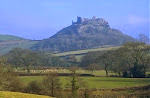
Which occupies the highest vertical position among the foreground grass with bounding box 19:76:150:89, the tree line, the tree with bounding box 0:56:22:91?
the tree line

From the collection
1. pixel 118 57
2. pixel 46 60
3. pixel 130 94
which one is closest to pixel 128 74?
pixel 118 57

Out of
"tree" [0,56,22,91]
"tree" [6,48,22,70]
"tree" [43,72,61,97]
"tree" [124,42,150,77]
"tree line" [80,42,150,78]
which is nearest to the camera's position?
"tree" [0,56,22,91]

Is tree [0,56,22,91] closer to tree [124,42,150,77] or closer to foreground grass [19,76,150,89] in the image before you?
foreground grass [19,76,150,89]

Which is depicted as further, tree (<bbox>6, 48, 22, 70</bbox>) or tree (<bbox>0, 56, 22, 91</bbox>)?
tree (<bbox>6, 48, 22, 70</bbox>)

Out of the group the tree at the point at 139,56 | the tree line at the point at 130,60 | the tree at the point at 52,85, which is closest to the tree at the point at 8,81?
the tree at the point at 52,85

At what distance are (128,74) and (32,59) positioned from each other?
45747 mm

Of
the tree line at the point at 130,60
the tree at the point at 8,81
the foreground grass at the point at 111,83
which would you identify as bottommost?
the foreground grass at the point at 111,83

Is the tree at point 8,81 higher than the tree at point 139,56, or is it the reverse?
the tree at point 139,56

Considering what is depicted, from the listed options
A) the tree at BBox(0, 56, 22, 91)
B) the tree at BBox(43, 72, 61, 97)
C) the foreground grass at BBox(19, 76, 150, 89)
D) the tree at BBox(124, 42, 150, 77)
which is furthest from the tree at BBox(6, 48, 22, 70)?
the tree at BBox(43, 72, 61, 97)

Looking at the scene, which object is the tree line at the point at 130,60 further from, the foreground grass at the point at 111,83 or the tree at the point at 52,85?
the tree at the point at 52,85

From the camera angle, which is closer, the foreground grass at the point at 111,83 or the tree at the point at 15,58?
the foreground grass at the point at 111,83

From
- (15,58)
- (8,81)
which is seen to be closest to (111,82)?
(8,81)

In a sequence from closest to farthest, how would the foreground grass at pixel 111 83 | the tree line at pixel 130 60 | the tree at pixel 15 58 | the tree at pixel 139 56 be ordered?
the foreground grass at pixel 111 83
the tree at pixel 139 56
the tree line at pixel 130 60
the tree at pixel 15 58

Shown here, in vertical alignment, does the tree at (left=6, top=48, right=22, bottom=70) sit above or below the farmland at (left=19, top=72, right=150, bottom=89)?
above
